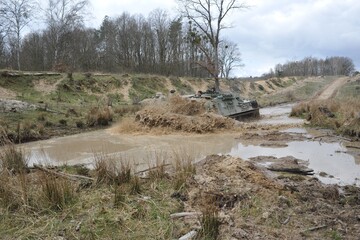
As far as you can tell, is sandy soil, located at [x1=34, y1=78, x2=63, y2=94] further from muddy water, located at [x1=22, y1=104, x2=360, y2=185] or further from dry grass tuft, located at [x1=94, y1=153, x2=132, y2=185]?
dry grass tuft, located at [x1=94, y1=153, x2=132, y2=185]

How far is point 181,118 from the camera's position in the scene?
16.0 m

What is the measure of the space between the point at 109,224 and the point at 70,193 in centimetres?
89

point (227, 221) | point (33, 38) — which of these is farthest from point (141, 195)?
point (33, 38)

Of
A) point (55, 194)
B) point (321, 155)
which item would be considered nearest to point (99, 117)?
point (321, 155)

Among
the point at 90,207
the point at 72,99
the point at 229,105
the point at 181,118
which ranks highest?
the point at 72,99

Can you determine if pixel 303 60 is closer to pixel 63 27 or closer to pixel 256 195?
pixel 63 27

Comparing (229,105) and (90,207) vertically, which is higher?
(229,105)

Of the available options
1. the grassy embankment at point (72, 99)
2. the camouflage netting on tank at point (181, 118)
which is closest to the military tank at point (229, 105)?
the camouflage netting on tank at point (181, 118)

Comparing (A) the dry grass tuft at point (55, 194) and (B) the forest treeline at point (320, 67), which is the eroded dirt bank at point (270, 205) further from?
(B) the forest treeline at point (320, 67)

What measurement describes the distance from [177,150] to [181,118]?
18.3 feet

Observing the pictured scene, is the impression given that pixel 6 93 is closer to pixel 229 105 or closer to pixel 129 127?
pixel 129 127

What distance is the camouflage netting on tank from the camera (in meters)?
15.6

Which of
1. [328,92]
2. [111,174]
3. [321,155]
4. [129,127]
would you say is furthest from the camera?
[328,92]

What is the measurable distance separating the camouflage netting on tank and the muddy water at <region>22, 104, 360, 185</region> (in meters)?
0.73
